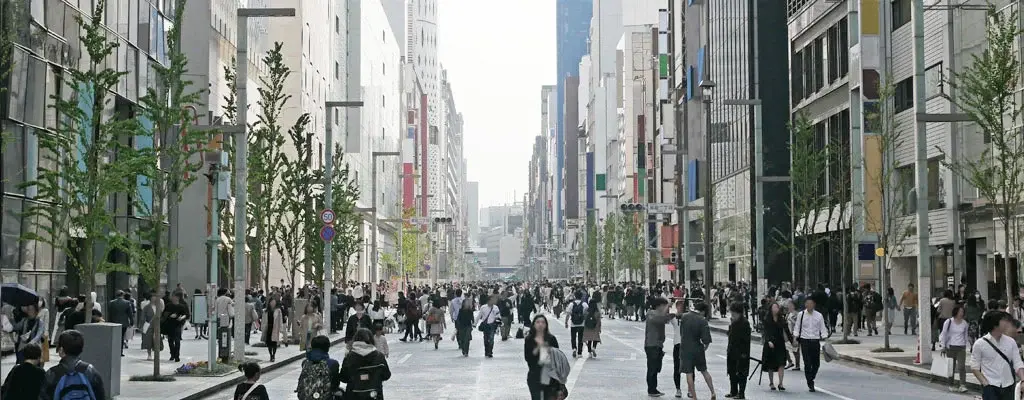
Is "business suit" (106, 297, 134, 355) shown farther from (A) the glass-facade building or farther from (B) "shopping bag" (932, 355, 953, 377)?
(B) "shopping bag" (932, 355, 953, 377)

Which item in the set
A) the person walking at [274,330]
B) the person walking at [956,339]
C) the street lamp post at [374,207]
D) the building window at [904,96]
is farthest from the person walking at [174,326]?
the building window at [904,96]

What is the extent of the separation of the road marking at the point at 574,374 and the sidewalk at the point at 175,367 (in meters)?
6.10

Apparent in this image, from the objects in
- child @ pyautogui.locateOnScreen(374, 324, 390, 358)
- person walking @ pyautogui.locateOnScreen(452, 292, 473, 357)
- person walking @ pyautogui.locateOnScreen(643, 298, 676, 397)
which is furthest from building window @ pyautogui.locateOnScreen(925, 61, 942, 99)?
child @ pyautogui.locateOnScreen(374, 324, 390, 358)

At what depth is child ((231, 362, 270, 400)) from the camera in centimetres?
1241

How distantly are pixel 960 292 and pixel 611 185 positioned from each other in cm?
13876

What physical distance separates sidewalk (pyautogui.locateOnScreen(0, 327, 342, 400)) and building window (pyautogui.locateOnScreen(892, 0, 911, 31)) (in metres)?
25.1

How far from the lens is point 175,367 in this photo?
29484mm

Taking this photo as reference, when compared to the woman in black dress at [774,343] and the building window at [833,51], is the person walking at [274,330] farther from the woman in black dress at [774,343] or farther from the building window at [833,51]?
the building window at [833,51]

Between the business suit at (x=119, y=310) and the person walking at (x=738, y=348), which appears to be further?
the business suit at (x=119, y=310)

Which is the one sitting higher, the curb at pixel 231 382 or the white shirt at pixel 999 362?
the white shirt at pixel 999 362

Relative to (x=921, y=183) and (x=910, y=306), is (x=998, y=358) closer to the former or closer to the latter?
(x=921, y=183)

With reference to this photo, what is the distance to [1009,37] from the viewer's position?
27812 mm

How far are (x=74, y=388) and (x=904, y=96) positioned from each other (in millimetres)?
45846

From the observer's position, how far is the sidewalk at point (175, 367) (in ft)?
73.9
